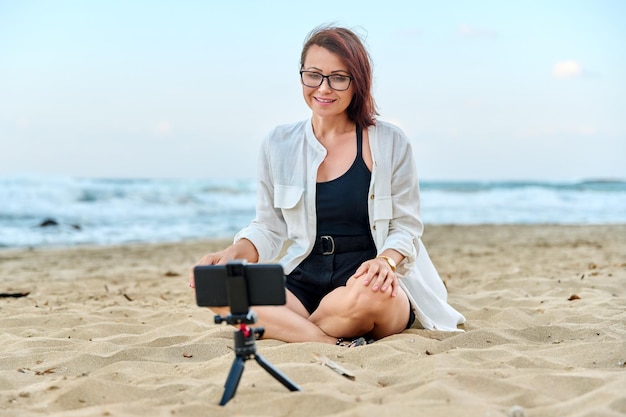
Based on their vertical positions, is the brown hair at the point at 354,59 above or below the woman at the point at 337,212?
above

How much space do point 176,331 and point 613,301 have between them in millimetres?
2577

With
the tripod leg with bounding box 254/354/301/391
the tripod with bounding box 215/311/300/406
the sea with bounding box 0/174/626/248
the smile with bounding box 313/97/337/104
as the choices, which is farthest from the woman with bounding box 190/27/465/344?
the sea with bounding box 0/174/626/248

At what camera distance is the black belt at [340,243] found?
10.6 feet

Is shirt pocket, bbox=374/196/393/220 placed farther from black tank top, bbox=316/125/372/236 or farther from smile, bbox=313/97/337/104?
smile, bbox=313/97/337/104

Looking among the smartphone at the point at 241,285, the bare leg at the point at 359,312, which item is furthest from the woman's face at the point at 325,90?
the smartphone at the point at 241,285

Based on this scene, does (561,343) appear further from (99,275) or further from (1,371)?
(99,275)

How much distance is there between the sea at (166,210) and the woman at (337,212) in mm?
7313

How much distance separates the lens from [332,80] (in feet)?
10.2

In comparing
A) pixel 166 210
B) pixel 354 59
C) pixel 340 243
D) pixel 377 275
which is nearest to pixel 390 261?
pixel 377 275

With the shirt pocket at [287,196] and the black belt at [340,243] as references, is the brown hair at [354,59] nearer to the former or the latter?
the shirt pocket at [287,196]

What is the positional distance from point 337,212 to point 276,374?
1228mm

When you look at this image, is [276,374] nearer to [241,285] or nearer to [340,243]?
[241,285]

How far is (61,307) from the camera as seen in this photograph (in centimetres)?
441

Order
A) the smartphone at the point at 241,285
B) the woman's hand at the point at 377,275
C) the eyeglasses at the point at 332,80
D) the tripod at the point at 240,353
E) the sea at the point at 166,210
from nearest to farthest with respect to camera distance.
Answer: the smartphone at the point at 241,285 → the tripod at the point at 240,353 → the woman's hand at the point at 377,275 → the eyeglasses at the point at 332,80 → the sea at the point at 166,210
